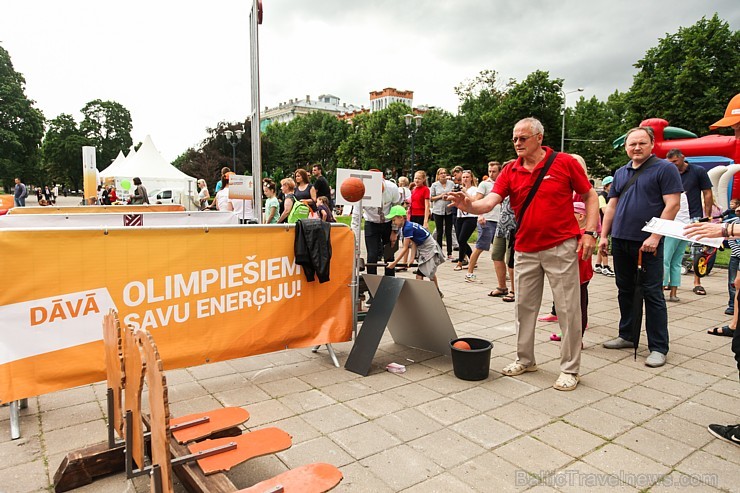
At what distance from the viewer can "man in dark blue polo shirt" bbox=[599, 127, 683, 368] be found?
15.1 feet

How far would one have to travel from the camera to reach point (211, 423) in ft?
9.75

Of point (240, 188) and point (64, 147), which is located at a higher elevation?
point (64, 147)

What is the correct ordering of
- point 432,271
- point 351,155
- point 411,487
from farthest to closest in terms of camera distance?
1. point 351,155
2. point 432,271
3. point 411,487

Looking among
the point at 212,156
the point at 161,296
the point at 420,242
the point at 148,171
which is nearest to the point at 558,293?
the point at 420,242

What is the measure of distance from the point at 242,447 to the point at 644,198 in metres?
4.17

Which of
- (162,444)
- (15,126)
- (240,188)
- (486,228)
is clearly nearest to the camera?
(162,444)

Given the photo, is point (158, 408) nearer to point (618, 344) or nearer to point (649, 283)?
point (649, 283)

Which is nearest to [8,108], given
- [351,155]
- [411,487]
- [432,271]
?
[351,155]

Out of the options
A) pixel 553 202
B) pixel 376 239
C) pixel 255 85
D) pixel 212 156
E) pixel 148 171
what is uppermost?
pixel 212 156

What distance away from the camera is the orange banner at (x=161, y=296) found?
11.2 feet

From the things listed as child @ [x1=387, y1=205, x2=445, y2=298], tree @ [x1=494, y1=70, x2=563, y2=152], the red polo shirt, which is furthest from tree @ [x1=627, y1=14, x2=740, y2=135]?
the red polo shirt

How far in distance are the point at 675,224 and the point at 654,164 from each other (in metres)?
1.03

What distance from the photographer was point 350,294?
5.05m

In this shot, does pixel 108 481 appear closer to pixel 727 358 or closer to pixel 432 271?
pixel 432 271
